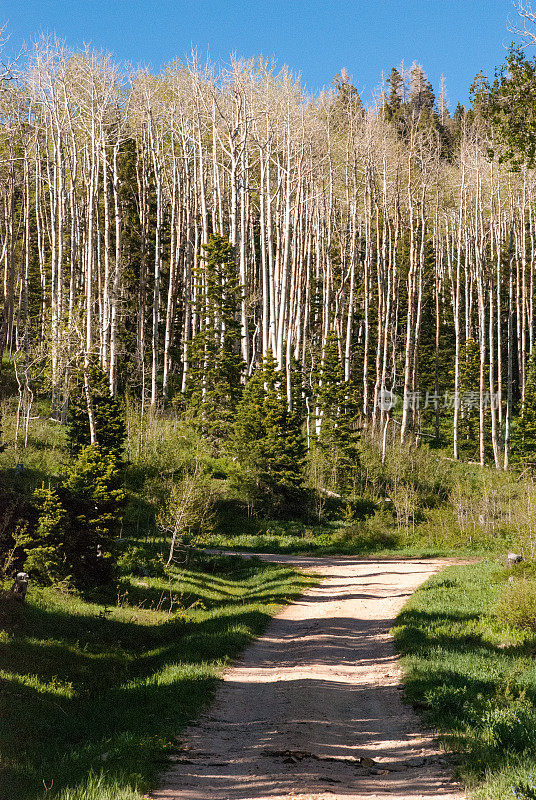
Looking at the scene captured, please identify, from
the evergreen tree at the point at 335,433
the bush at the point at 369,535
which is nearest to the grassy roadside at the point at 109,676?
the bush at the point at 369,535

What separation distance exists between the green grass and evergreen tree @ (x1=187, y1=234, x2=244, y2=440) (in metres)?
16.9

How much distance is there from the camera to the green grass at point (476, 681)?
6.35 meters

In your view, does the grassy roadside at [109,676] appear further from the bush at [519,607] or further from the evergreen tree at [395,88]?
the evergreen tree at [395,88]

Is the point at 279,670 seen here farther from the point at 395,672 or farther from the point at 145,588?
the point at 145,588

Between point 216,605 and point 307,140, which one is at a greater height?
point 307,140

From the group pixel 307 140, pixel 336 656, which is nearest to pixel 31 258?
pixel 307 140

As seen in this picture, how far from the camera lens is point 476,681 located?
893 cm

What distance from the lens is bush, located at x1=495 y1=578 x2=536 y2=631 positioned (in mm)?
12148

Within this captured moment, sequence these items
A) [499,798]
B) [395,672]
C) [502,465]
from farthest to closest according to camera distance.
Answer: [502,465] < [395,672] < [499,798]

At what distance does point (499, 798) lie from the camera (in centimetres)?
566

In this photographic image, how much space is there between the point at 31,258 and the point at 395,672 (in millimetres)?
44423

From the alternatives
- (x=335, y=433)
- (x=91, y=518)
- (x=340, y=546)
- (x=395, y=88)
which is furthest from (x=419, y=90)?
(x=91, y=518)

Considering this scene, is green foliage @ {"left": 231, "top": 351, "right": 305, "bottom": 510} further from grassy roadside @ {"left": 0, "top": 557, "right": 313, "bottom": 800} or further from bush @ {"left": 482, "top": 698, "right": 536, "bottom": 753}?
bush @ {"left": 482, "top": 698, "right": 536, "bottom": 753}

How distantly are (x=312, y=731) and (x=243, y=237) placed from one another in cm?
2796
